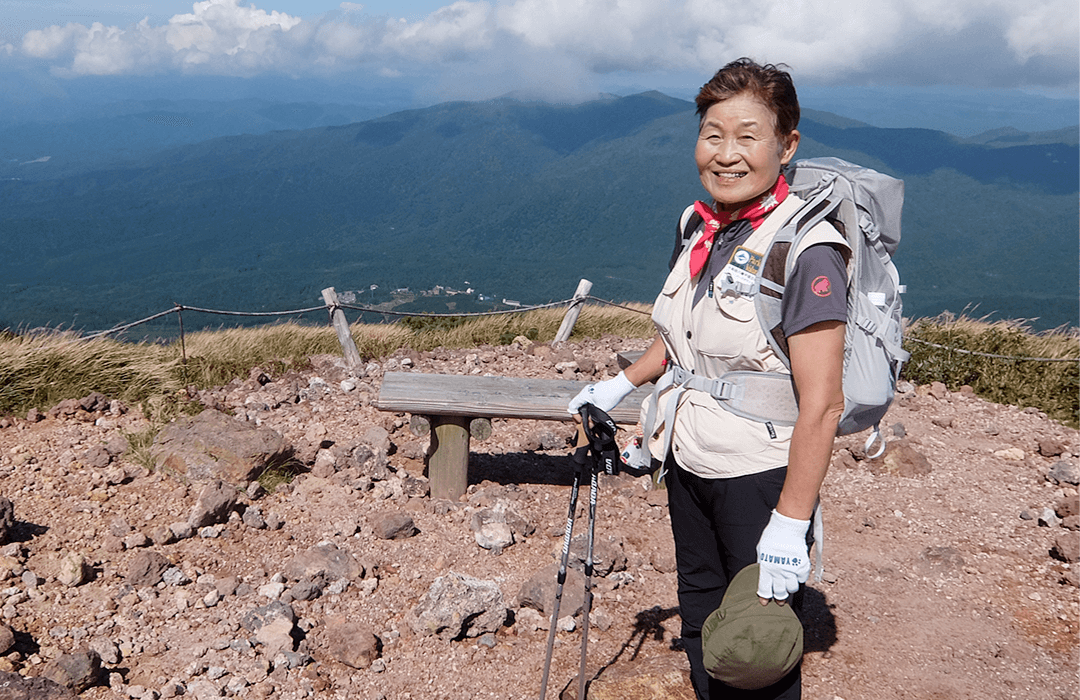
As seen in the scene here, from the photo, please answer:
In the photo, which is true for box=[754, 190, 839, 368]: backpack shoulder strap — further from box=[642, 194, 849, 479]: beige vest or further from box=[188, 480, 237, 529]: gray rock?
box=[188, 480, 237, 529]: gray rock

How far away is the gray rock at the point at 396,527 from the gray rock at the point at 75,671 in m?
1.62

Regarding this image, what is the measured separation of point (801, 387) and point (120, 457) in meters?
4.63

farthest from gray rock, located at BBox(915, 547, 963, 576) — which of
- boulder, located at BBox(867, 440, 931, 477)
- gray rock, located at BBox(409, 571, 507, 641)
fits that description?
gray rock, located at BBox(409, 571, 507, 641)

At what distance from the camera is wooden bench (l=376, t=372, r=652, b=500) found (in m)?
4.70

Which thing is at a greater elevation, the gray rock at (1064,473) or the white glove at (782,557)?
the white glove at (782,557)

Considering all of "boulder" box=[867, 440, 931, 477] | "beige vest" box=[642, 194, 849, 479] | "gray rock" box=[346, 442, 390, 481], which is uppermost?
"beige vest" box=[642, 194, 849, 479]

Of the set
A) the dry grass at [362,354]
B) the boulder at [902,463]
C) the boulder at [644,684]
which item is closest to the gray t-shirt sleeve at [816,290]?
the boulder at [644,684]

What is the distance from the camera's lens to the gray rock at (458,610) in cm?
349

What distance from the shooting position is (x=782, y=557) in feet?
6.29

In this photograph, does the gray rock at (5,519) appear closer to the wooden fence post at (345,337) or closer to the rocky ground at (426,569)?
the rocky ground at (426,569)

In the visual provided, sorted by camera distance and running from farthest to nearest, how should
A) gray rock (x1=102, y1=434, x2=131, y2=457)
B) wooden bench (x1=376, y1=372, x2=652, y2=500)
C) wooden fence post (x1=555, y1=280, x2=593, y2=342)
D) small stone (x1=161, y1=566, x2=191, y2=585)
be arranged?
wooden fence post (x1=555, y1=280, x2=593, y2=342) → gray rock (x1=102, y1=434, x2=131, y2=457) → wooden bench (x1=376, y1=372, x2=652, y2=500) → small stone (x1=161, y1=566, x2=191, y2=585)

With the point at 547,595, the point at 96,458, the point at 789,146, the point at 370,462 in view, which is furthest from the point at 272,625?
the point at 789,146

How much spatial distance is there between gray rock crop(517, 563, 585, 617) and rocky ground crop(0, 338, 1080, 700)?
0.7 inches

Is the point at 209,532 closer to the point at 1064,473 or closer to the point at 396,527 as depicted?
the point at 396,527
